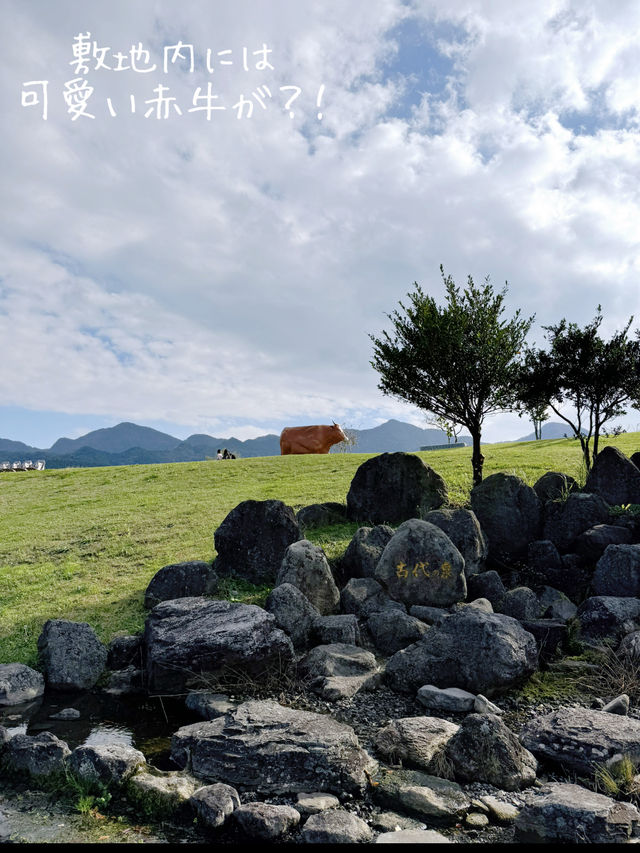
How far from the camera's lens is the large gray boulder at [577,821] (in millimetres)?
6703

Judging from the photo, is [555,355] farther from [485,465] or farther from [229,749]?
[229,749]

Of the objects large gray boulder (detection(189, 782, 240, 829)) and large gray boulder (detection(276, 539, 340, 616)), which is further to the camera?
large gray boulder (detection(276, 539, 340, 616))

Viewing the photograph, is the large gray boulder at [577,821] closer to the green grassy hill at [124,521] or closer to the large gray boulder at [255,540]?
the green grassy hill at [124,521]

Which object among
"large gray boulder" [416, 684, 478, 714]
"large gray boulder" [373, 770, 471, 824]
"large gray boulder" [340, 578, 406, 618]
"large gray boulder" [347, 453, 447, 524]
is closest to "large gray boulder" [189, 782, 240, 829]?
"large gray boulder" [373, 770, 471, 824]

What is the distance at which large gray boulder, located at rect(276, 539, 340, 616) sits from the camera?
1445 centimetres

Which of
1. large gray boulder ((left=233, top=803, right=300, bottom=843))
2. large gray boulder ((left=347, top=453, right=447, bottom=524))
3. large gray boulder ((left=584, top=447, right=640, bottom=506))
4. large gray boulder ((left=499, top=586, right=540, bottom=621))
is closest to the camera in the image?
large gray boulder ((left=233, top=803, right=300, bottom=843))

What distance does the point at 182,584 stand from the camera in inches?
610

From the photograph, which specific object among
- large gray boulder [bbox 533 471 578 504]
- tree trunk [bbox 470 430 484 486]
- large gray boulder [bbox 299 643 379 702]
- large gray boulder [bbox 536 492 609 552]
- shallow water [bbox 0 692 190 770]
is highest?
tree trunk [bbox 470 430 484 486]

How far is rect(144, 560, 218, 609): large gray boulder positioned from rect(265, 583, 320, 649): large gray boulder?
2.65 metres

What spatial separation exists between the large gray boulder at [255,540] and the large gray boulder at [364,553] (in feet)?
5.39

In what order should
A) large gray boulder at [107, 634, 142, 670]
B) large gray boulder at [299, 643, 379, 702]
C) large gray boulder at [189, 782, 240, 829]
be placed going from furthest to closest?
large gray boulder at [107, 634, 142, 670] < large gray boulder at [299, 643, 379, 702] < large gray boulder at [189, 782, 240, 829]

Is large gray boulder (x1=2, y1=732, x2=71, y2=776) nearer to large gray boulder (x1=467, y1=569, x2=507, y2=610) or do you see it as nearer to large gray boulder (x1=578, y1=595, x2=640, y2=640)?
large gray boulder (x1=467, y1=569, x2=507, y2=610)

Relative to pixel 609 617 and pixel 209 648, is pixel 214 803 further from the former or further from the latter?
pixel 609 617

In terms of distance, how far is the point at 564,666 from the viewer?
12.0 m
